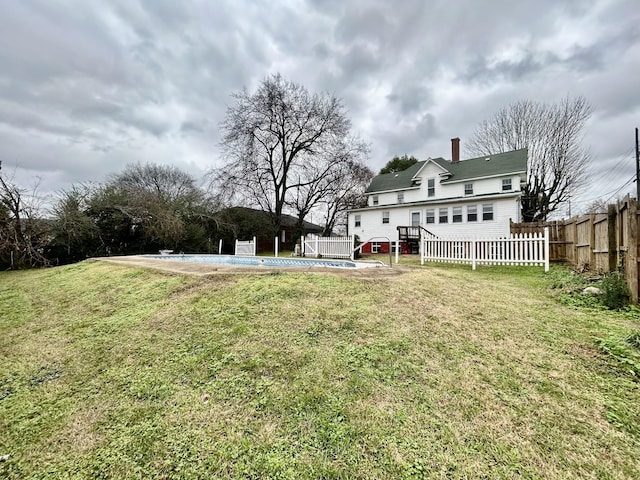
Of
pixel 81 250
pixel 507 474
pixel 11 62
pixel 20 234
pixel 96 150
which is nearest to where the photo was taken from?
pixel 507 474

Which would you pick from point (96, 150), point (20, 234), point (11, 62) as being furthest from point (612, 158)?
point (96, 150)

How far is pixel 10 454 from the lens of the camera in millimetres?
1945

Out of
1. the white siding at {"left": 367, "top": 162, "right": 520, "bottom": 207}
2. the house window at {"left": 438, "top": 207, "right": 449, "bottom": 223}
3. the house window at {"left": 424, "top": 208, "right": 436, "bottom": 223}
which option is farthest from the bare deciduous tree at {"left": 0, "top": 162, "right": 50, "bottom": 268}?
the house window at {"left": 438, "top": 207, "right": 449, "bottom": 223}

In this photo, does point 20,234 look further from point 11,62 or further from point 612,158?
point 612,158

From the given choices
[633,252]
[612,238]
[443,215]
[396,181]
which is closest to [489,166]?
[443,215]

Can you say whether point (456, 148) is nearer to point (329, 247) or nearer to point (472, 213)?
point (472, 213)

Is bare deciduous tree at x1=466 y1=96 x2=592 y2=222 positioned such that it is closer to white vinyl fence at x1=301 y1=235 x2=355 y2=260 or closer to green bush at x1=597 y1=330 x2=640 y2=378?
white vinyl fence at x1=301 y1=235 x2=355 y2=260

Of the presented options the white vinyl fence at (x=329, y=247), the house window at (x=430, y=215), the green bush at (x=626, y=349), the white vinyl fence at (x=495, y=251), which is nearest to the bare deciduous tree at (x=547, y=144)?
the house window at (x=430, y=215)

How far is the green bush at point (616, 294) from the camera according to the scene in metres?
4.27

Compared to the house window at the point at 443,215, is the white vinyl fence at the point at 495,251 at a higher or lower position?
lower

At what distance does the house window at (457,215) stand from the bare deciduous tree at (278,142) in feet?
33.3

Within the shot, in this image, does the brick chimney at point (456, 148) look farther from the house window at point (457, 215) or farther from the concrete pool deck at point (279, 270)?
the concrete pool deck at point (279, 270)

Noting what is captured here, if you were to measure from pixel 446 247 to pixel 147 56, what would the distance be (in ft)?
46.2

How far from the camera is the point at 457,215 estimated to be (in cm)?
1809
